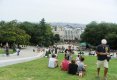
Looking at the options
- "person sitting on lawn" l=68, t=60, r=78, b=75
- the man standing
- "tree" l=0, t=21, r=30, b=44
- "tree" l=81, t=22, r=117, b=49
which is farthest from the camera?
"tree" l=81, t=22, r=117, b=49

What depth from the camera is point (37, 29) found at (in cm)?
14400

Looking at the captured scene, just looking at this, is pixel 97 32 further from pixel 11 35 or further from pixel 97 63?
pixel 97 63

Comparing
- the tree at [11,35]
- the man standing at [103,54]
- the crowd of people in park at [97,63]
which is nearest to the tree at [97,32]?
the tree at [11,35]

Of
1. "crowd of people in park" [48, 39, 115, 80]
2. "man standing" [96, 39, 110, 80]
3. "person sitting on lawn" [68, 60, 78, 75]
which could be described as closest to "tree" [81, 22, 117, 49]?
"crowd of people in park" [48, 39, 115, 80]

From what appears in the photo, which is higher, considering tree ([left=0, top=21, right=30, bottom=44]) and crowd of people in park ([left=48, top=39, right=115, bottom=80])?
tree ([left=0, top=21, right=30, bottom=44])

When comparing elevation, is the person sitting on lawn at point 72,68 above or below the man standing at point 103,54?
below

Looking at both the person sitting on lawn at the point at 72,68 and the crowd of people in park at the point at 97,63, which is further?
the person sitting on lawn at the point at 72,68

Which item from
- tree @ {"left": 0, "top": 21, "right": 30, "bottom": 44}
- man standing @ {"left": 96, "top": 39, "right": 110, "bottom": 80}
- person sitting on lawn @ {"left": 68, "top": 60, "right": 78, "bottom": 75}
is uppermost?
tree @ {"left": 0, "top": 21, "right": 30, "bottom": 44}

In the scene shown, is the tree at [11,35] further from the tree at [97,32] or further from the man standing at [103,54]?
the man standing at [103,54]

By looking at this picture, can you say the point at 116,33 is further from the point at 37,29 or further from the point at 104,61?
the point at 104,61

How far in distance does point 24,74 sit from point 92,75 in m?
3.64

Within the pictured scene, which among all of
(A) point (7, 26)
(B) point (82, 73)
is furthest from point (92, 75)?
(A) point (7, 26)

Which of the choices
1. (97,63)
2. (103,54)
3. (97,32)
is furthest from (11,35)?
(103,54)

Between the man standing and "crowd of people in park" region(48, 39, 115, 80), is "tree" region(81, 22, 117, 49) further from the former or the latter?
the man standing
